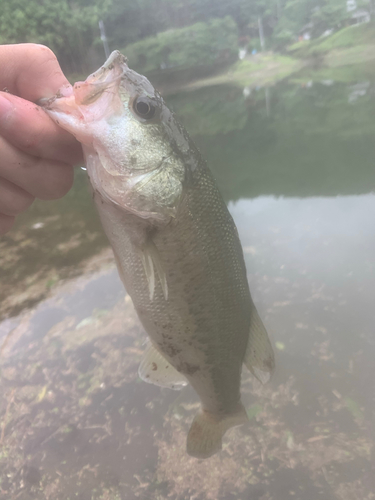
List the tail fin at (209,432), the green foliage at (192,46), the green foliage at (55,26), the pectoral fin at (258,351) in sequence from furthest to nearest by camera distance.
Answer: the green foliage at (192,46) → the green foliage at (55,26) → the tail fin at (209,432) → the pectoral fin at (258,351)

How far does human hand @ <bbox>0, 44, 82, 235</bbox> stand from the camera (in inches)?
36.2

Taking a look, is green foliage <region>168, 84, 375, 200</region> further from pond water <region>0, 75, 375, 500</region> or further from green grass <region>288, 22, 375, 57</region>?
green grass <region>288, 22, 375, 57</region>

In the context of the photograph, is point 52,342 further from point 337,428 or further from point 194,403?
point 337,428

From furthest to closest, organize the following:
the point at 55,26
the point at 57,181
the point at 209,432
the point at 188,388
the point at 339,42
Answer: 1. the point at 339,42
2. the point at 55,26
3. the point at 188,388
4. the point at 209,432
5. the point at 57,181

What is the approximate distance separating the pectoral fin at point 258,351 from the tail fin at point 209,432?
0.35 metres

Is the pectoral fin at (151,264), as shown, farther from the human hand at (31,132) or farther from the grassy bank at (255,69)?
the grassy bank at (255,69)

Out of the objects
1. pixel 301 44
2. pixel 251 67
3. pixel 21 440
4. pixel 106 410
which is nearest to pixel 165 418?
pixel 106 410

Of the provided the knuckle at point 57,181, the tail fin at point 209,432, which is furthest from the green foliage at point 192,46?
the tail fin at point 209,432

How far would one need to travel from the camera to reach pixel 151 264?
3.53 ft

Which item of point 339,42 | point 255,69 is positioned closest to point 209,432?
point 255,69

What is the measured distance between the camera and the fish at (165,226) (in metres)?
0.96

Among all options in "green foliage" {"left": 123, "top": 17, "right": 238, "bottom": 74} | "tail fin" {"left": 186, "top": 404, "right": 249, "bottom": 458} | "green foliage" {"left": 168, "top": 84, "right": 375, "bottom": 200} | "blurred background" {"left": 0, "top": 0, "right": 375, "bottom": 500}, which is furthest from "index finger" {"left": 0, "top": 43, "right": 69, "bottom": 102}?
"green foliage" {"left": 123, "top": 17, "right": 238, "bottom": 74}

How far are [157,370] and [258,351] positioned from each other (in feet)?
1.57

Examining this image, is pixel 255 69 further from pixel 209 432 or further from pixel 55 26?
pixel 209 432
